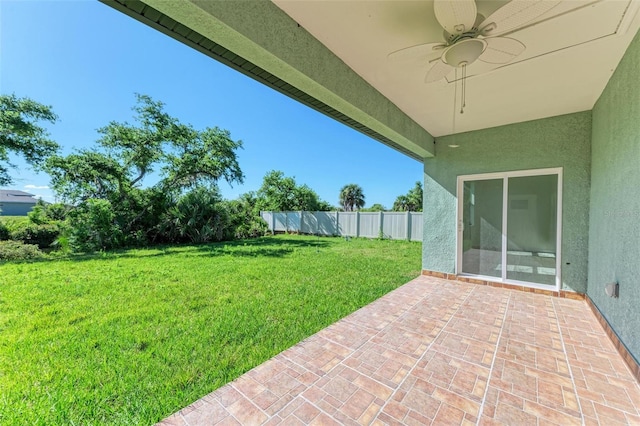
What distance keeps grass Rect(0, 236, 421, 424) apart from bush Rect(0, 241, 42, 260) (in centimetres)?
169

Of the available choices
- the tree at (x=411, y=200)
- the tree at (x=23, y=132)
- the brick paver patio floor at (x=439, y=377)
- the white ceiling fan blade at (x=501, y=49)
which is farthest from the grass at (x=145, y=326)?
the tree at (x=411, y=200)

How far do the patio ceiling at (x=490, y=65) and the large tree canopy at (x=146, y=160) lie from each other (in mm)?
11734

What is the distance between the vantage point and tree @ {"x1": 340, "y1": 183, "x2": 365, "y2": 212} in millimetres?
30312

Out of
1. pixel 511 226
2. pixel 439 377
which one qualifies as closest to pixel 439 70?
pixel 439 377

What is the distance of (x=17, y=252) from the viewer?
288 inches

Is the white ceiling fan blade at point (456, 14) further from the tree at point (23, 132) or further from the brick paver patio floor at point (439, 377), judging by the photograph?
the tree at point (23, 132)

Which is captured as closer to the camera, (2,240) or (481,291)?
(481,291)

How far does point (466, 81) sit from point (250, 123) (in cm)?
1259

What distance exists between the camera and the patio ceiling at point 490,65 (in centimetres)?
188

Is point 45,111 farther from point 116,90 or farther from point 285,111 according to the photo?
point 285,111

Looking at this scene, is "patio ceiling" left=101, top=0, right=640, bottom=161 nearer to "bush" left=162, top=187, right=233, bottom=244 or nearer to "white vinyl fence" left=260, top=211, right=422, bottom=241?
"white vinyl fence" left=260, top=211, right=422, bottom=241

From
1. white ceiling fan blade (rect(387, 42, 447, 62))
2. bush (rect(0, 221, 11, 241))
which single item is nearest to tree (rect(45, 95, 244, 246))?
bush (rect(0, 221, 11, 241))

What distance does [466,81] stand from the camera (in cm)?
294

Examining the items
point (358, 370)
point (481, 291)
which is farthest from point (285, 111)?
point (358, 370)
